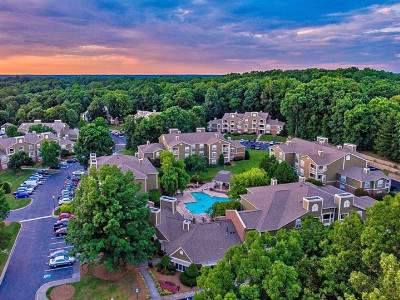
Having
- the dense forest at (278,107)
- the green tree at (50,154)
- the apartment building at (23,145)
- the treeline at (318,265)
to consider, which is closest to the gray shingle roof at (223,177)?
the dense forest at (278,107)

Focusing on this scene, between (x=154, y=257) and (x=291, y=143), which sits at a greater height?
(x=291, y=143)

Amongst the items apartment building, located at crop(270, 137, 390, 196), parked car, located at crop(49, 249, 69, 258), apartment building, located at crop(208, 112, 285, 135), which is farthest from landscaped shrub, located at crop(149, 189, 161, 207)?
apartment building, located at crop(208, 112, 285, 135)

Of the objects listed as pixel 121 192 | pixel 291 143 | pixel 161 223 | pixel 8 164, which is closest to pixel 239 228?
pixel 161 223

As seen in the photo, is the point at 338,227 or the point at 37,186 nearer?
the point at 338,227

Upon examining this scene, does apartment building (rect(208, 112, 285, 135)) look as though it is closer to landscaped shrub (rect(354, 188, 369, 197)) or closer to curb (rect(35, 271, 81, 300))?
landscaped shrub (rect(354, 188, 369, 197))

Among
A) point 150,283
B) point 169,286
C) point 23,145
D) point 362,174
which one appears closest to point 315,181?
point 362,174

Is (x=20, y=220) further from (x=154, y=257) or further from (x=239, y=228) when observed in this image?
(x=239, y=228)

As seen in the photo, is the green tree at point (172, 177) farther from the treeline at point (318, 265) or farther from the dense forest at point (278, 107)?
the treeline at point (318, 265)
